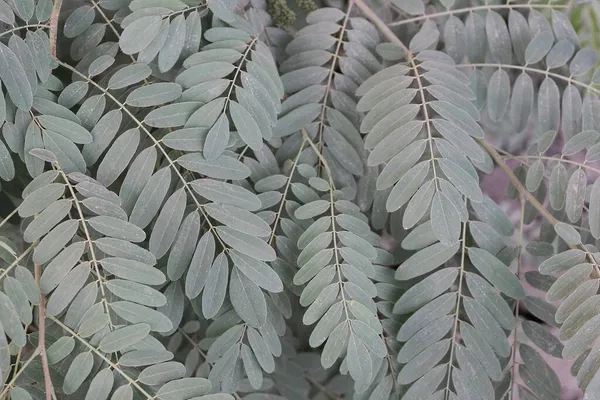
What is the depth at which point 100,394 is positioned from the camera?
0.75 meters

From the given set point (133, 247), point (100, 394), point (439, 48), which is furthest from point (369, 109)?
point (100, 394)

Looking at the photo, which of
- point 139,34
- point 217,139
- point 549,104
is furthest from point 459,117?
point 139,34

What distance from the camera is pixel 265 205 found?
0.88 m

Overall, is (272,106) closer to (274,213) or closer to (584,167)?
(274,213)

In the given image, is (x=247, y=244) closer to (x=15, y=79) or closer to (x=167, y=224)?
(x=167, y=224)

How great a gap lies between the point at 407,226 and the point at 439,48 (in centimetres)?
45

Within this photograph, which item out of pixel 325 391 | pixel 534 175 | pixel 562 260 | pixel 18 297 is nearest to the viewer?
pixel 18 297

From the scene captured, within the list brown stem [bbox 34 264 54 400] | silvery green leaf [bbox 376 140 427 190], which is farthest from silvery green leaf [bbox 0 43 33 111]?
silvery green leaf [bbox 376 140 427 190]

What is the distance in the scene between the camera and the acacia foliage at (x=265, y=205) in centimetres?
77

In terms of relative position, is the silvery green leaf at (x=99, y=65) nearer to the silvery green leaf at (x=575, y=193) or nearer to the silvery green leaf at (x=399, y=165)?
the silvery green leaf at (x=399, y=165)

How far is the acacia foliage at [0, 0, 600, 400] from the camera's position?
77 cm

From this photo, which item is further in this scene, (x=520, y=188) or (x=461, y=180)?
(x=520, y=188)

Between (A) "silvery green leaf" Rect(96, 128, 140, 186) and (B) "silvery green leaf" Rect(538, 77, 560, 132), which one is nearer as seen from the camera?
(A) "silvery green leaf" Rect(96, 128, 140, 186)

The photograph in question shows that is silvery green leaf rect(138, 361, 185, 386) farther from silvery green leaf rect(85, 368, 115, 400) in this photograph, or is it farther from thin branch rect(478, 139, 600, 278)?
thin branch rect(478, 139, 600, 278)
